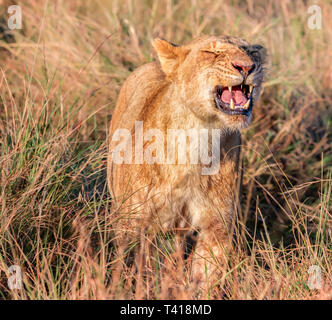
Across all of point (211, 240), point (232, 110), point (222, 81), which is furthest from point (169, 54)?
point (211, 240)

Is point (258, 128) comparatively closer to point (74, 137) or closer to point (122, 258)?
point (74, 137)

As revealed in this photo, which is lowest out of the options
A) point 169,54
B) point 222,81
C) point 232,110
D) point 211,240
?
point 211,240

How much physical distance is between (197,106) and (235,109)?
0.77 feet

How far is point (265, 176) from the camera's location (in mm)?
5801

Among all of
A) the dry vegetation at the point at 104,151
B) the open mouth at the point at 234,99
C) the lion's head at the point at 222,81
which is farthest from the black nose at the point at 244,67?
the dry vegetation at the point at 104,151

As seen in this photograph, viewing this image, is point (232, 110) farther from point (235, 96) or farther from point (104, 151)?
point (104, 151)

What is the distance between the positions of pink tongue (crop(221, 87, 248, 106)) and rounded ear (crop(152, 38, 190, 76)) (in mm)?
440

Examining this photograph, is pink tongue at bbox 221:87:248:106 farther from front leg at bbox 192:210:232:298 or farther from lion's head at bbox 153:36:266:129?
front leg at bbox 192:210:232:298

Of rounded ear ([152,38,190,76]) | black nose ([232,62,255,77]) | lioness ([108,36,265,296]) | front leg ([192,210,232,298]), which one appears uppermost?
rounded ear ([152,38,190,76])

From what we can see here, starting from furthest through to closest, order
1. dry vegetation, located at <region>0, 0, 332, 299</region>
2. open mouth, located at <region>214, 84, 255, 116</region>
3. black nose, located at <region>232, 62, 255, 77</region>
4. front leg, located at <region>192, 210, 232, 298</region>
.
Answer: front leg, located at <region>192, 210, 232, 298</region>, open mouth, located at <region>214, 84, 255, 116</region>, black nose, located at <region>232, 62, 255, 77</region>, dry vegetation, located at <region>0, 0, 332, 299</region>

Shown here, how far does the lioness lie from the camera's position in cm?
377

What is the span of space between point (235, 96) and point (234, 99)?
0.8 inches

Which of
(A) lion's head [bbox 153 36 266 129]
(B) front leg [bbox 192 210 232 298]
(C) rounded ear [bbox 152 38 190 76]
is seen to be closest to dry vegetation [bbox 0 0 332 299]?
(B) front leg [bbox 192 210 232 298]

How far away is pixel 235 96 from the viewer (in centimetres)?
377
